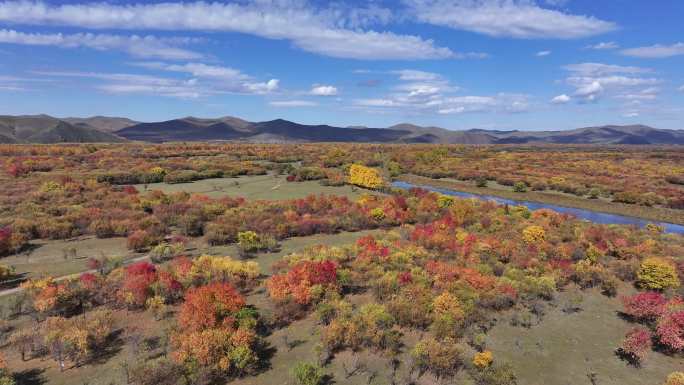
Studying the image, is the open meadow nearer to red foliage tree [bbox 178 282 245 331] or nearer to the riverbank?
red foliage tree [bbox 178 282 245 331]

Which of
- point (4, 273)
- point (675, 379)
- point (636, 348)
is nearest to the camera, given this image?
point (675, 379)

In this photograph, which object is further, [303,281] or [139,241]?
[139,241]

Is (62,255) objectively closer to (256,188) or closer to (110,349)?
(110,349)

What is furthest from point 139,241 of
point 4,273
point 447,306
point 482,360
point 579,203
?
point 579,203

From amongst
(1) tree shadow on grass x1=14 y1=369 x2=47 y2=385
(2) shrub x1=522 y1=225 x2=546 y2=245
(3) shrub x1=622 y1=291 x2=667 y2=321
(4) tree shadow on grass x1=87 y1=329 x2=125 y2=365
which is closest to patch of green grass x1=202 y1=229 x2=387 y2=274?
(4) tree shadow on grass x1=87 y1=329 x2=125 y2=365

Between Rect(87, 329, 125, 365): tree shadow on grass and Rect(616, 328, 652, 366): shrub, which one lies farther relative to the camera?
Rect(616, 328, 652, 366): shrub

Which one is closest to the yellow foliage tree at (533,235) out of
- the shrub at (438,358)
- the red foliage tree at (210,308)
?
the shrub at (438,358)
